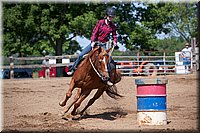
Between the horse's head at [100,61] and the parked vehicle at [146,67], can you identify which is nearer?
the horse's head at [100,61]

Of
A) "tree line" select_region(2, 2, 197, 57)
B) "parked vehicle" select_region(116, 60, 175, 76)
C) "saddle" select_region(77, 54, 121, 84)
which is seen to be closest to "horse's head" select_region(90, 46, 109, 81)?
"saddle" select_region(77, 54, 121, 84)

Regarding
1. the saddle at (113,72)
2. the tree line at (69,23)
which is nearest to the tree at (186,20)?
the tree line at (69,23)

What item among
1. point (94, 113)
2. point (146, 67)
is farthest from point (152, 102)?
point (146, 67)

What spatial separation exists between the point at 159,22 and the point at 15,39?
10.7m

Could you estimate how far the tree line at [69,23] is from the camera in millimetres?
28156

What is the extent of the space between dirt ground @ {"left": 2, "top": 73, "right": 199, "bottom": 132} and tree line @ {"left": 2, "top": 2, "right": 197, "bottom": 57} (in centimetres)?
1441

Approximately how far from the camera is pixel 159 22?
31500 mm

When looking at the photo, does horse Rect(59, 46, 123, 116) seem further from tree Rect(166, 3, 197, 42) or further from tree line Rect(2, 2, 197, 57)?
tree Rect(166, 3, 197, 42)

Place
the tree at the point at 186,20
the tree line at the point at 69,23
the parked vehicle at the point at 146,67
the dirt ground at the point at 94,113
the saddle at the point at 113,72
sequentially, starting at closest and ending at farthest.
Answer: the dirt ground at the point at 94,113
the saddle at the point at 113,72
the parked vehicle at the point at 146,67
the tree line at the point at 69,23
the tree at the point at 186,20

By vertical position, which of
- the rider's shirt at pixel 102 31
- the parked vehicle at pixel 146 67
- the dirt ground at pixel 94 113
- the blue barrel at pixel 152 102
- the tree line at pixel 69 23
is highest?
the tree line at pixel 69 23

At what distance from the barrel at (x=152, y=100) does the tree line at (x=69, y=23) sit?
2027 cm

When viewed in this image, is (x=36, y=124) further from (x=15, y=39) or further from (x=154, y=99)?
Result: (x=15, y=39)

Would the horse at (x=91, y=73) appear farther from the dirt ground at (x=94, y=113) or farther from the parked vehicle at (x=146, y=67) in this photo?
the parked vehicle at (x=146, y=67)

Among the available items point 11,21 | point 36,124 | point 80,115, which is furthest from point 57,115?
point 11,21
